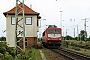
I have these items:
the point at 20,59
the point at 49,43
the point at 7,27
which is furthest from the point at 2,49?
the point at 7,27

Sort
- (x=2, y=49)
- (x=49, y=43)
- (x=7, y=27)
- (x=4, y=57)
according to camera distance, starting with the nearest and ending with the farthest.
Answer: (x=4, y=57), (x=2, y=49), (x=49, y=43), (x=7, y=27)

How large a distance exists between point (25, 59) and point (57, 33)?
26.8 metres

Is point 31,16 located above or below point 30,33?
above

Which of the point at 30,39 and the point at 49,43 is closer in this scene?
the point at 49,43

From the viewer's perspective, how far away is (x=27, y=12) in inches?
1688

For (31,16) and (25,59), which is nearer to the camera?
(25,59)

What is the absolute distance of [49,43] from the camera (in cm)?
3781

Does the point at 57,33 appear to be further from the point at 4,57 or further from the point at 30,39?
the point at 4,57

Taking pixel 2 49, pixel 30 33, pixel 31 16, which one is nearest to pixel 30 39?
pixel 30 33

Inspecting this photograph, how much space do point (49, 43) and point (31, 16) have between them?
22.3 ft

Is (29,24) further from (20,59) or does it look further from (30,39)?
(20,59)

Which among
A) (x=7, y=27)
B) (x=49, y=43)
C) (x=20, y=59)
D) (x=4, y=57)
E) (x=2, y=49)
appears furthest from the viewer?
(x=7, y=27)

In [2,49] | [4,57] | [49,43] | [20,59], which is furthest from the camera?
[49,43]

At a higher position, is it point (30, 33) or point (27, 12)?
point (27, 12)
